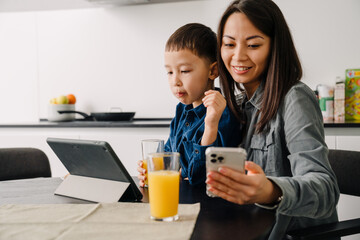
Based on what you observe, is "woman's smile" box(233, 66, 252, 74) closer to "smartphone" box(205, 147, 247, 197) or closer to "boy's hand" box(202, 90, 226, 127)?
"boy's hand" box(202, 90, 226, 127)

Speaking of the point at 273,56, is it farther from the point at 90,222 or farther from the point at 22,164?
the point at 22,164

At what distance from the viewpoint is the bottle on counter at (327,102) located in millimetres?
2562

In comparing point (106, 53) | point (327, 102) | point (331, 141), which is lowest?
point (331, 141)

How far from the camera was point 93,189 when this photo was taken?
0.98 metres

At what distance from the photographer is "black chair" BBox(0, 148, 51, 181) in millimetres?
1558

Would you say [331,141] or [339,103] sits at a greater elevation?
[339,103]

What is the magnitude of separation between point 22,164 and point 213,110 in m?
0.97

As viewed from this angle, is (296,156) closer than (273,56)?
Yes

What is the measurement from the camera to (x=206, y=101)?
1085mm

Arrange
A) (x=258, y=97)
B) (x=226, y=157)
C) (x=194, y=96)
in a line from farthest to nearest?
(x=194, y=96), (x=258, y=97), (x=226, y=157)

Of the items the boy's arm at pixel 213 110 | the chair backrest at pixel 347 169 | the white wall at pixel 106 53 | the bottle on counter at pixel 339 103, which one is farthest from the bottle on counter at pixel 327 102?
the boy's arm at pixel 213 110

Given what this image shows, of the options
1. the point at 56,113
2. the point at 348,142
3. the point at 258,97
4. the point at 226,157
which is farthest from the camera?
the point at 56,113

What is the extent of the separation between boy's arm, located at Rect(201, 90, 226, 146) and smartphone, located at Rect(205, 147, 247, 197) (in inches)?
15.4

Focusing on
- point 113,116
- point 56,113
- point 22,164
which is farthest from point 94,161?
point 56,113
